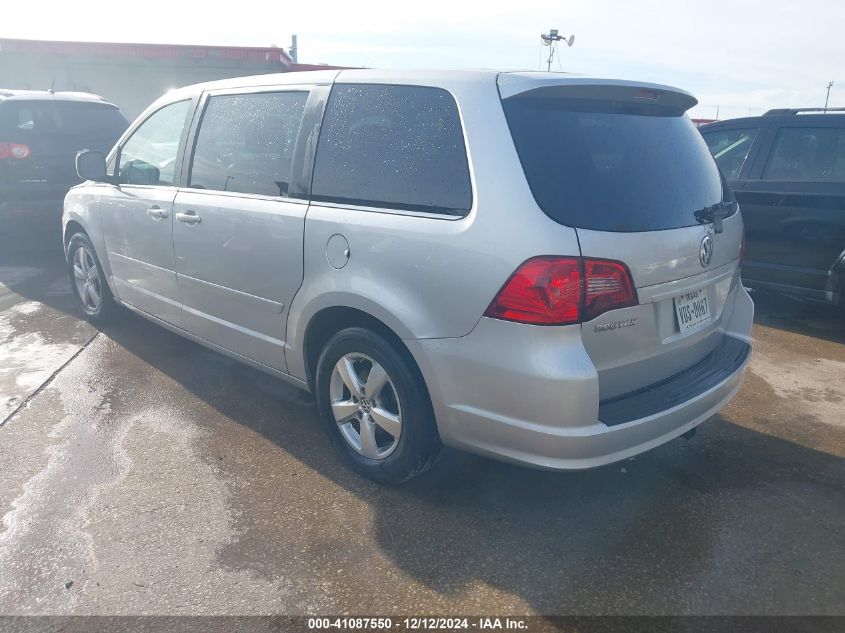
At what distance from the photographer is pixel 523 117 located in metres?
2.60

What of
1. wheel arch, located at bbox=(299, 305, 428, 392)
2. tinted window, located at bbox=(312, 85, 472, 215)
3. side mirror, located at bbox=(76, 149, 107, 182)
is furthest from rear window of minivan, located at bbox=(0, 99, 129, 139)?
wheel arch, located at bbox=(299, 305, 428, 392)

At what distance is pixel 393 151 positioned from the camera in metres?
2.92

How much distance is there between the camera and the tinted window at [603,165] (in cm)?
249

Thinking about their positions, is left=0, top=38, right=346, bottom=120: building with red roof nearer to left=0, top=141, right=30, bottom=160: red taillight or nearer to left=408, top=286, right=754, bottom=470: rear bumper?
left=0, top=141, right=30, bottom=160: red taillight

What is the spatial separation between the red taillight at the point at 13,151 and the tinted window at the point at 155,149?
3255 millimetres

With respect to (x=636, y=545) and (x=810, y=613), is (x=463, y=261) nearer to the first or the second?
(x=636, y=545)

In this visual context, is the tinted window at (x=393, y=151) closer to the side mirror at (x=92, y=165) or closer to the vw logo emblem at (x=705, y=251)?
the vw logo emblem at (x=705, y=251)

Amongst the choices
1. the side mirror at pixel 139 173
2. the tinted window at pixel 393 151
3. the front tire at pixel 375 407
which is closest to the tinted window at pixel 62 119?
the side mirror at pixel 139 173

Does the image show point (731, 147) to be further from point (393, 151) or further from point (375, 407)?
point (375, 407)

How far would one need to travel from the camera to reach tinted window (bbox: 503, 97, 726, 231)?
249 centimetres

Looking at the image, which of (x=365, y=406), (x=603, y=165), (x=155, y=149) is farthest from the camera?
(x=155, y=149)

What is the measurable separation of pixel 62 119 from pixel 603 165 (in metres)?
7.04

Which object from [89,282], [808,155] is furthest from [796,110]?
[89,282]

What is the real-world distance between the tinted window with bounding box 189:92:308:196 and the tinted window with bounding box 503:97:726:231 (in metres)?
1.27
